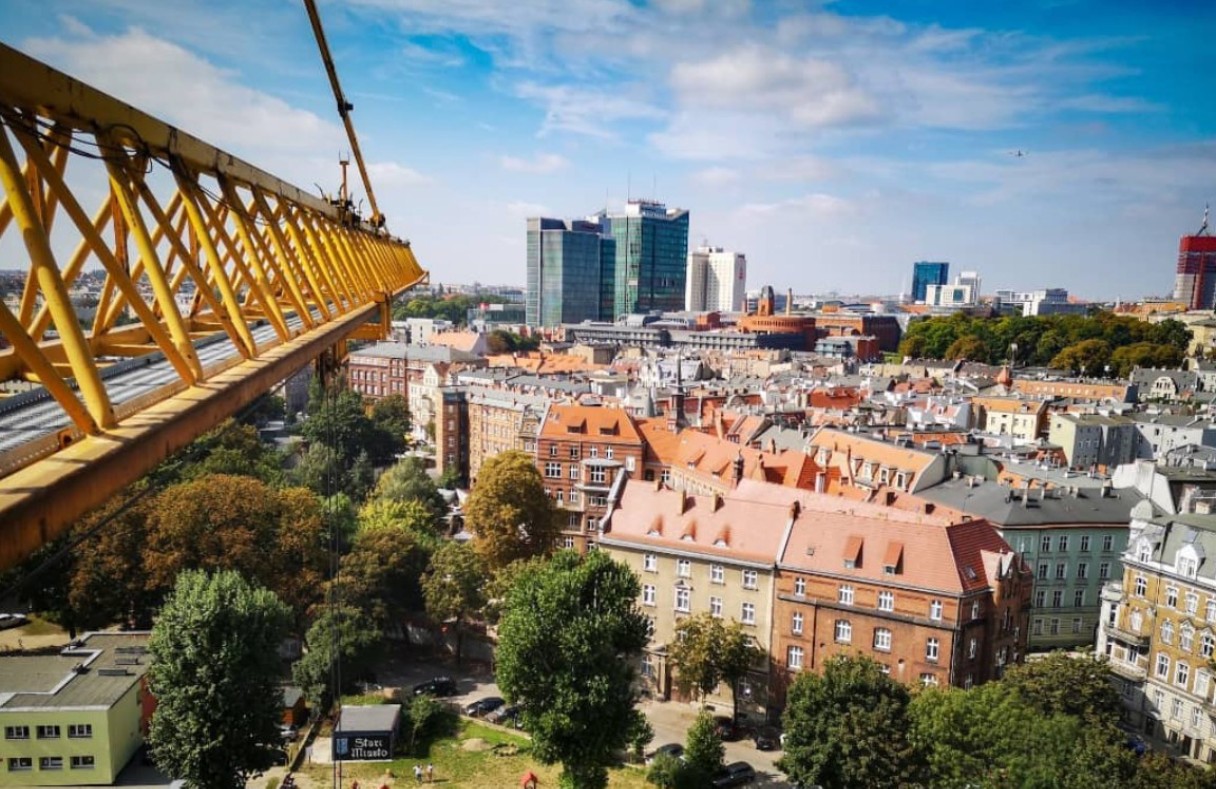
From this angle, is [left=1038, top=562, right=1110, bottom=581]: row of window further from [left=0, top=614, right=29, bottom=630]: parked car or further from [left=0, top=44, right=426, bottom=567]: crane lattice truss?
[left=0, top=614, right=29, bottom=630]: parked car

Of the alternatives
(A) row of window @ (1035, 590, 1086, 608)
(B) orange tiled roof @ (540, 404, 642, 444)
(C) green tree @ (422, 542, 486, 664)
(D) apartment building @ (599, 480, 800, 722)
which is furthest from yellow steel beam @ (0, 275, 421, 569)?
(B) orange tiled roof @ (540, 404, 642, 444)

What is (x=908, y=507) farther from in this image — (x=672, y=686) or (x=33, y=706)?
(x=33, y=706)

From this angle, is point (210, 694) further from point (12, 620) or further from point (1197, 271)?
point (1197, 271)

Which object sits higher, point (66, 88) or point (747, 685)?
point (66, 88)

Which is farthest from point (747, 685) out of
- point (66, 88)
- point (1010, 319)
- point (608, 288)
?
point (608, 288)

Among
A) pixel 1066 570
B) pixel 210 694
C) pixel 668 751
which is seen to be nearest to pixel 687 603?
pixel 668 751

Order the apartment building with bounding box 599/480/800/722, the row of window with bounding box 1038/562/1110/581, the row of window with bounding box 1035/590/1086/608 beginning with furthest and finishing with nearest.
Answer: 1. the row of window with bounding box 1035/590/1086/608
2. the row of window with bounding box 1038/562/1110/581
3. the apartment building with bounding box 599/480/800/722
